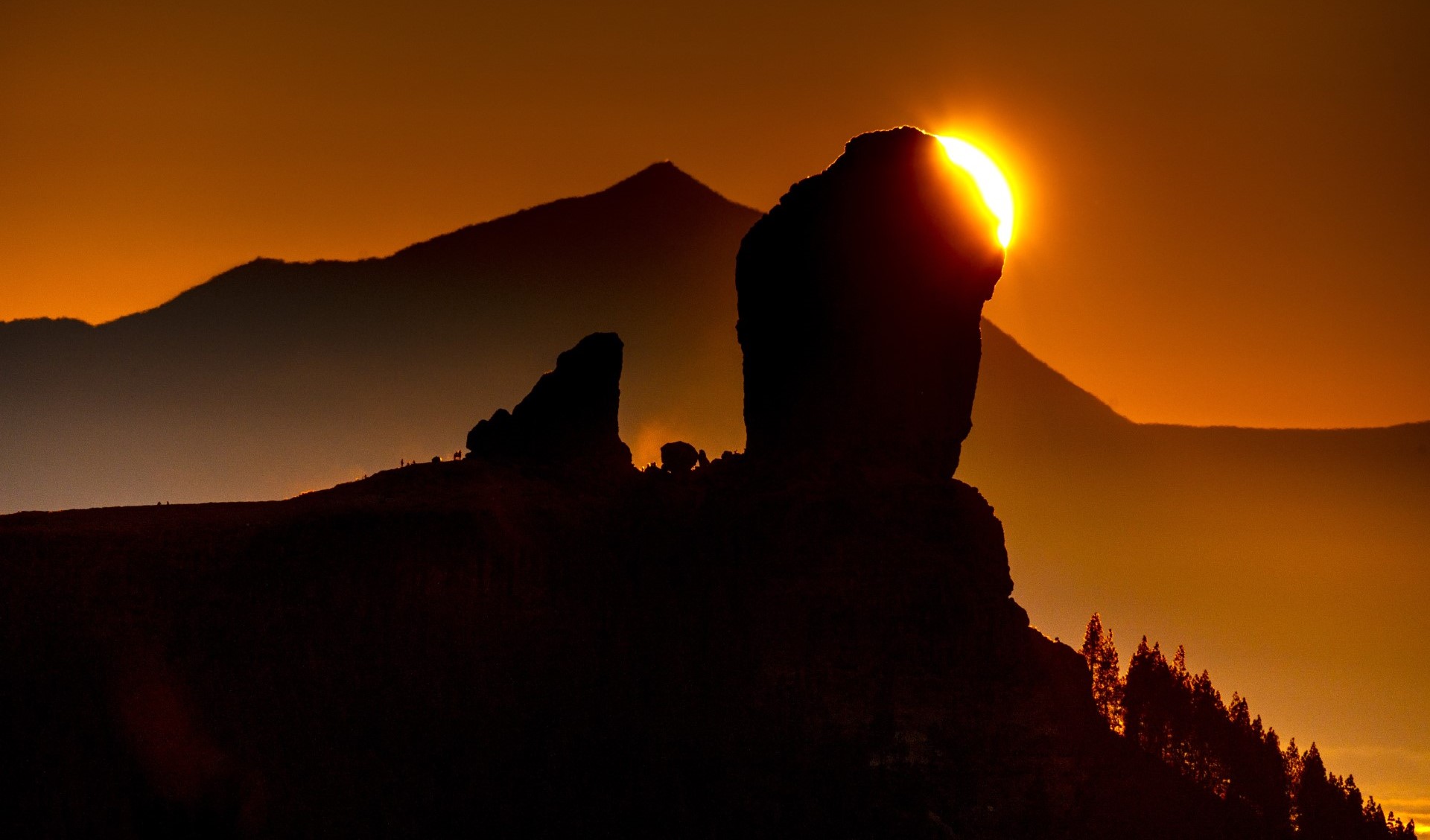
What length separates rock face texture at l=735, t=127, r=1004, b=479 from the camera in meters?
82.6

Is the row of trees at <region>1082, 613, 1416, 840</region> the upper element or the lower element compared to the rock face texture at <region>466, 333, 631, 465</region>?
lower

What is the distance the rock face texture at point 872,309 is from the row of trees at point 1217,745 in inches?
2098

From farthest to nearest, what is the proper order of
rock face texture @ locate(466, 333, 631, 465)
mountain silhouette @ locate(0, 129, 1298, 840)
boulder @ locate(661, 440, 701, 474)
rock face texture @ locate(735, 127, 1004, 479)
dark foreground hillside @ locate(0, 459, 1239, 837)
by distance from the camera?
boulder @ locate(661, 440, 701, 474)
rock face texture @ locate(466, 333, 631, 465)
rock face texture @ locate(735, 127, 1004, 479)
mountain silhouette @ locate(0, 129, 1298, 840)
dark foreground hillside @ locate(0, 459, 1239, 837)

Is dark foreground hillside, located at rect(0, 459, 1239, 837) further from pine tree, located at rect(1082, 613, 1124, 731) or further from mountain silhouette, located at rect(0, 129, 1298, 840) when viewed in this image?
pine tree, located at rect(1082, 613, 1124, 731)

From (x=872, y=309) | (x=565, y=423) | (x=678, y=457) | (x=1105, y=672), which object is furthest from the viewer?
(x=1105, y=672)

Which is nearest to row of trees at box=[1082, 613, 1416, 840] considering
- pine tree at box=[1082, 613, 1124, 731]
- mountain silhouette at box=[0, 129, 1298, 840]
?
pine tree at box=[1082, 613, 1124, 731]

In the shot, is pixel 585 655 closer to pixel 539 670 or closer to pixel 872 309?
pixel 539 670

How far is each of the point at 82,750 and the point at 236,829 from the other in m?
6.27

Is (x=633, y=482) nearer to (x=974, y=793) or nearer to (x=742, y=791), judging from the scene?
(x=742, y=791)

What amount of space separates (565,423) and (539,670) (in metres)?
16.3

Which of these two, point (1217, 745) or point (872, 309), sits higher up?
point (872, 309)

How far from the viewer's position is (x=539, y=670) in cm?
7681

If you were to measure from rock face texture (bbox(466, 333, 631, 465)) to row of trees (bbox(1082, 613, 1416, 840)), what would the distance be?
55.9m

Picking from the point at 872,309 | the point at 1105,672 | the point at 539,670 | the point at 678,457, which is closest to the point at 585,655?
the point at 539,670
